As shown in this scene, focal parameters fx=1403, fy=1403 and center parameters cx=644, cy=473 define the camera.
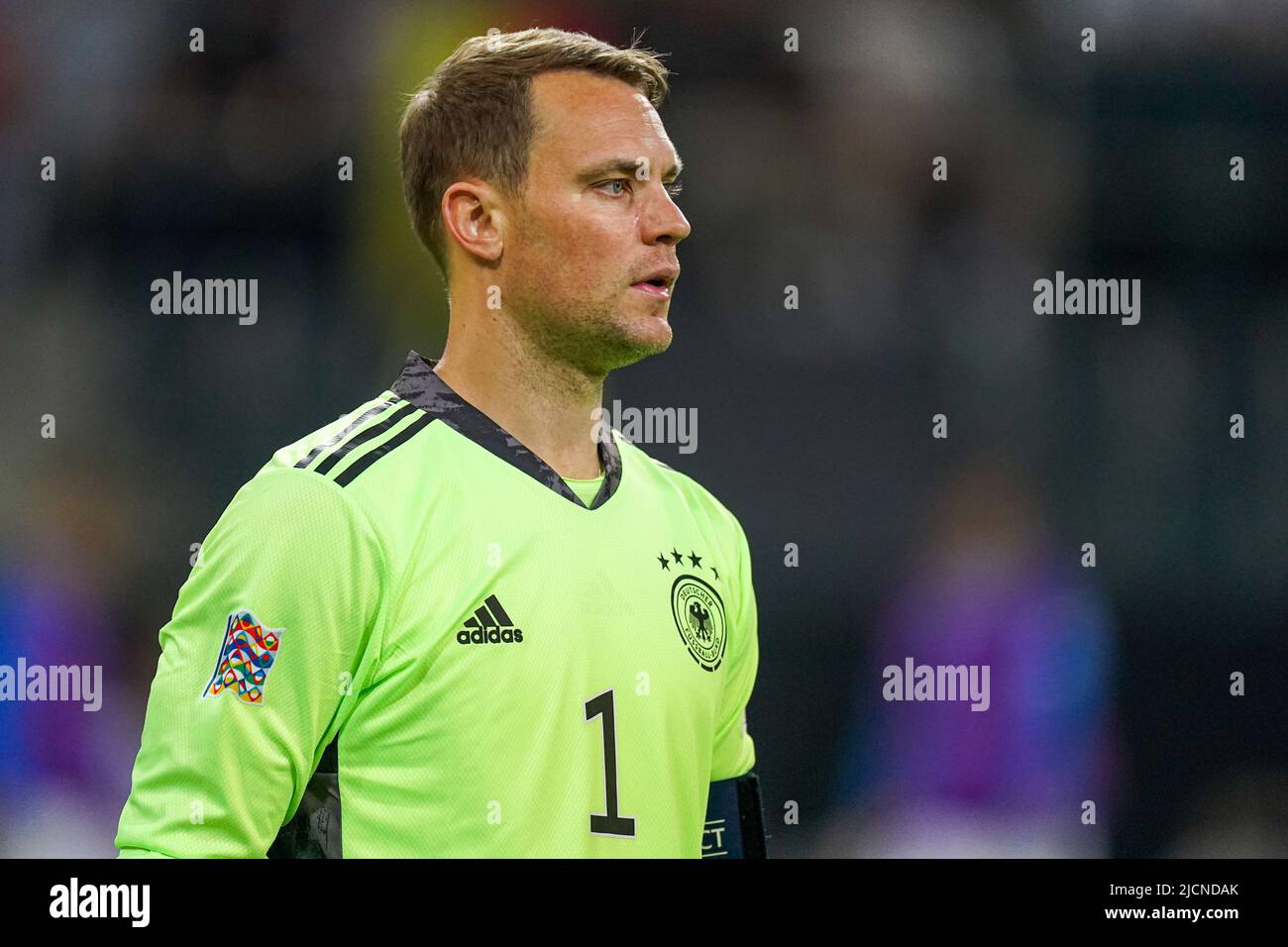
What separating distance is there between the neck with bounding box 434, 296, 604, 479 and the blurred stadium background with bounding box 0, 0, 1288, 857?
108 inches

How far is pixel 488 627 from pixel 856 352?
12.1ft

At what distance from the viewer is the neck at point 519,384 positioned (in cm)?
245

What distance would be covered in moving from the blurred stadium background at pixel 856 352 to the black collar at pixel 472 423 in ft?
9.11

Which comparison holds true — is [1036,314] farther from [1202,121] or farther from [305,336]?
[305,336]

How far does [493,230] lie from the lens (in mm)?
2506

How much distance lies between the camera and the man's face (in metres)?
2.42

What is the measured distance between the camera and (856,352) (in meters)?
5.66

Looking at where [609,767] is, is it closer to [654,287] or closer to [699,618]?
[699,618]

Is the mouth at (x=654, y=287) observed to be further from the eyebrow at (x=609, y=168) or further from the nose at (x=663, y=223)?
the eyebrow at (x=609, y=168)
